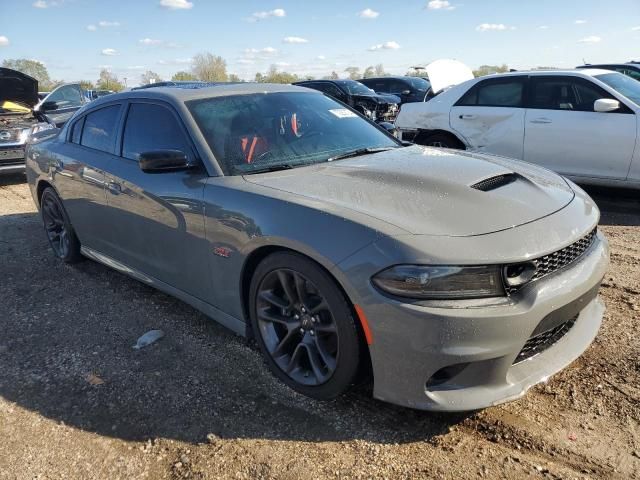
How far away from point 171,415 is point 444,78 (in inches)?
260

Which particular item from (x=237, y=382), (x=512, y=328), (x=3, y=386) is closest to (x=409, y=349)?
(x=512, y=328)

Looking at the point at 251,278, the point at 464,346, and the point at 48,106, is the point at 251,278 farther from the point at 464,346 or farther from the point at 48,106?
the point at 48,106

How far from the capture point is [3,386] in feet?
9.68

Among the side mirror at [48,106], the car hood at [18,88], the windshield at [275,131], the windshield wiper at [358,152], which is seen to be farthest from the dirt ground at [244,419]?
the side mirror at [48,106]

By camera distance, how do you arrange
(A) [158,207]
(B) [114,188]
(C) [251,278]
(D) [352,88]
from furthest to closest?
(D) [352,88] → (B) [114,188] → (A) [158,207] → (C) [251,278]

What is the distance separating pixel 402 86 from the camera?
715 inches

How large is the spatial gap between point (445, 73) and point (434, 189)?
5757 millimetres

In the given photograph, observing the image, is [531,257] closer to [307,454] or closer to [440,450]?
[440,450]

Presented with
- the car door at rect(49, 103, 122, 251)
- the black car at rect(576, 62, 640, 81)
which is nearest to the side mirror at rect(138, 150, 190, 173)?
the car door at rect(49, 103, 122, 251)

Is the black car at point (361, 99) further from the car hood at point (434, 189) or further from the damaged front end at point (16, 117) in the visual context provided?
the car hood at point (434, 189)

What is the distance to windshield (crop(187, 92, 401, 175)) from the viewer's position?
10.2 feet

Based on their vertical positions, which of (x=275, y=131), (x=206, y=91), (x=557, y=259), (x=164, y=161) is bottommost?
(x=557, y=259)

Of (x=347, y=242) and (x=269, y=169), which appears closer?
(x=347, y=242)

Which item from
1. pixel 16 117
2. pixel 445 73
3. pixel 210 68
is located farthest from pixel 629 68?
pixel 210 68
